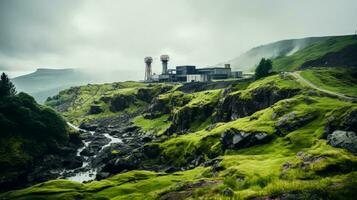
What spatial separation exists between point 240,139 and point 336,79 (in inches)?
3389

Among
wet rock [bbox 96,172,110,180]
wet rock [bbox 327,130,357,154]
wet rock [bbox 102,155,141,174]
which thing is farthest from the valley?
wet rock [bbox 96,172,110,180]

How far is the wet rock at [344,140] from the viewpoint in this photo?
7106 cm

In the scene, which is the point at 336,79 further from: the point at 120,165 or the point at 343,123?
the point at 120,165

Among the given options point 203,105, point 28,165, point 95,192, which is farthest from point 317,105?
point 28,165

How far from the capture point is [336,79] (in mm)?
166250

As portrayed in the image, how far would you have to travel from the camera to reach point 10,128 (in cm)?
15312

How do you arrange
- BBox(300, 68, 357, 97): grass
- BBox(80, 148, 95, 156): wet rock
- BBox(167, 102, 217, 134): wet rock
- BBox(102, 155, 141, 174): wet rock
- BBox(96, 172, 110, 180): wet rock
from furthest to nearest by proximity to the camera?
BBox(167, 102, 217, 134): wet rock → BBox(80, 148, 95, 156): wet rock → BBox(300, 68, 357, 97): grass → BBox(102, 155, 141, 174): wet rock → BBox(96, 172, 110, 180): wet rock

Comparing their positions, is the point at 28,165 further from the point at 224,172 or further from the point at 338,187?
the point at 338,187

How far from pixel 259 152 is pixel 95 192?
4809 centimetres

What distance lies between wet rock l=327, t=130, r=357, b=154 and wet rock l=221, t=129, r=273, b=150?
26.5 metres

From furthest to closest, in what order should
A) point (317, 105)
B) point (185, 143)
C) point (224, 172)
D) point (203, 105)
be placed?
1. point (203, 105)
2. point (185, 143)
3. point (317, 105)
4. point (224, 172)

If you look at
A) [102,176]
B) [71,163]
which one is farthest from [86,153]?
[102,176]

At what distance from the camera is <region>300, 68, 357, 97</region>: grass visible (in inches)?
5561

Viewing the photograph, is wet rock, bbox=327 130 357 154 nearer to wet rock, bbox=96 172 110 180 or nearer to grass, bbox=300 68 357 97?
grass, bbox=300 68 357 97
